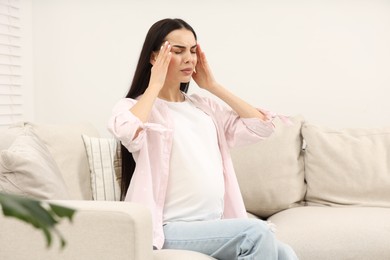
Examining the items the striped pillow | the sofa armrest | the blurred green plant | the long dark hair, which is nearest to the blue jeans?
the sofa armrest

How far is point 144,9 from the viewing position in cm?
345

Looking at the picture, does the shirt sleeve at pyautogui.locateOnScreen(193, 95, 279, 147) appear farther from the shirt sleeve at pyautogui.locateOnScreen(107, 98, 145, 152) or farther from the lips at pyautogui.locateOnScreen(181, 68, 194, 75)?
the shirt sleeve at pyautogui.locateOnScreen(107, 98, 145, 152)

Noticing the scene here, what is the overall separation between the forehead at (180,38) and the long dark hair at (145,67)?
0.04ft

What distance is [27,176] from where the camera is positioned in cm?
183

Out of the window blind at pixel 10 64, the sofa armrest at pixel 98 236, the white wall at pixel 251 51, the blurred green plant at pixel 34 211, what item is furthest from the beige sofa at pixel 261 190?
the blurred green plant at pixel 34 211

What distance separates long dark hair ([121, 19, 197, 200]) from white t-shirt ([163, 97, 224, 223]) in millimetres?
163

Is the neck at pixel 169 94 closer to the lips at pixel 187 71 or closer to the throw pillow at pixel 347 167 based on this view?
the lips at pixel 187 71

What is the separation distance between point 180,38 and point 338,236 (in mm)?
956

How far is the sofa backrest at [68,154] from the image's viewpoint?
7.74 feet

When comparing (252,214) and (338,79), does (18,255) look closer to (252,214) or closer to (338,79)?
(252,214)

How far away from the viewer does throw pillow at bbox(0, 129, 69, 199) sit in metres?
1.81

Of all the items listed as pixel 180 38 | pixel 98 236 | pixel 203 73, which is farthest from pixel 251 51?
pixel 98 236

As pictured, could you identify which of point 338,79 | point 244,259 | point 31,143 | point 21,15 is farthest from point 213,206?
point 21,15

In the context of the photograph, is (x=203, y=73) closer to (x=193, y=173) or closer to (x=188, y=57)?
(x=188, y=57)
